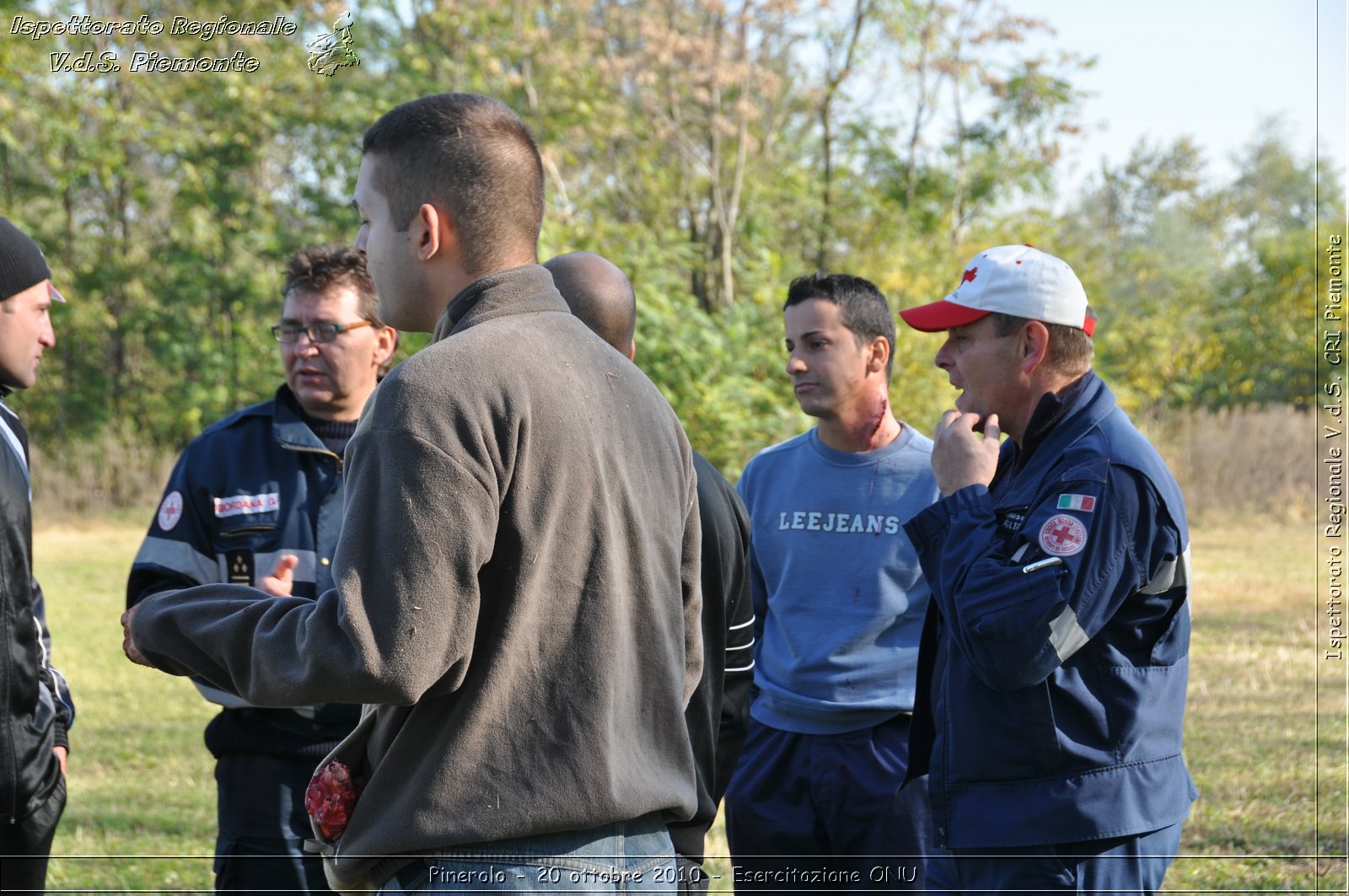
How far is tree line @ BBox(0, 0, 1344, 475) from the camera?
14047 mm

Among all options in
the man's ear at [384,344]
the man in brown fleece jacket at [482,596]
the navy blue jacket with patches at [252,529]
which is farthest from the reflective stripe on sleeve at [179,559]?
the man in brown fleece jacket at [482,596]

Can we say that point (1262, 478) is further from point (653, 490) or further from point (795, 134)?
point (653, 490)

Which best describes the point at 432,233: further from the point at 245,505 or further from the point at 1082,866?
the point at 1082,866

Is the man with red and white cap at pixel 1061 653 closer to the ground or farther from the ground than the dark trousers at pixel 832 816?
farther from the ground

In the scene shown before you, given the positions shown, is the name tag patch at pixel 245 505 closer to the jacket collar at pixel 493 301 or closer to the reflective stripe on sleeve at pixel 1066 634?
the jacket collar at pixel 493 301

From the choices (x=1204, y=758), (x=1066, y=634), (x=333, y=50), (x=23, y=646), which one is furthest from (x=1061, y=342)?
(x=333, y=50)

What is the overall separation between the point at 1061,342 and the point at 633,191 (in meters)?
15.0

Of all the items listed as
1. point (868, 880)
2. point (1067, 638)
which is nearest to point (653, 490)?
point (1067, 638)

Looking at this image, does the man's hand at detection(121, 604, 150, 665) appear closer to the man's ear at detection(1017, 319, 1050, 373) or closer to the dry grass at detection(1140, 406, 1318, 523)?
the man's ear at detection(1017, 319, 1050, 373)

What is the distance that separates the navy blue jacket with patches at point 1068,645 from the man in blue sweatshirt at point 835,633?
102cm

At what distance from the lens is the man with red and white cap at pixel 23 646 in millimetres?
3365

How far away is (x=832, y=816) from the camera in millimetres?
3920

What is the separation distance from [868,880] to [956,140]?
1678cm

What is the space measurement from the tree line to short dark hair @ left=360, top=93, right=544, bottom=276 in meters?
9.42
